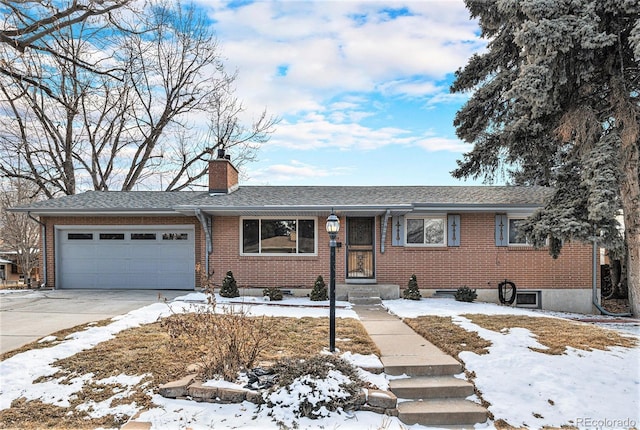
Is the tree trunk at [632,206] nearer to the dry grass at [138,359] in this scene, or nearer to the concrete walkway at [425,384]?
the concrete walkway at [425,384]

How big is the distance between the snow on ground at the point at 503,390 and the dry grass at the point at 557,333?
21cm

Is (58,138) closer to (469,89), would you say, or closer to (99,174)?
(99,174)

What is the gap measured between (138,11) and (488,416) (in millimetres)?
8202

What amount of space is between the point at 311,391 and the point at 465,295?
25.0 feet

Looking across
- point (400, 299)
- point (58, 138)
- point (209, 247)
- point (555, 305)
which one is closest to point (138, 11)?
point (209, 247)

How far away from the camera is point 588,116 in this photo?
28.1 feet

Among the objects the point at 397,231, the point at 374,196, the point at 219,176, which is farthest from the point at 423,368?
the point at 219,176

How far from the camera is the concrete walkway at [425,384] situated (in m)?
4.00

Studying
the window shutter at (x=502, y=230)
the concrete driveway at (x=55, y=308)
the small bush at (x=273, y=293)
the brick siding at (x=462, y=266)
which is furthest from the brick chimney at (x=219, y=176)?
the window shutter at (x=502, y=230)

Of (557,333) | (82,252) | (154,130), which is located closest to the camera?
(557,333)

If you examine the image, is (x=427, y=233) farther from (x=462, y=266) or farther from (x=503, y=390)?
(x=503, y=390)

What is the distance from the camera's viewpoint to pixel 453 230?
427 inches

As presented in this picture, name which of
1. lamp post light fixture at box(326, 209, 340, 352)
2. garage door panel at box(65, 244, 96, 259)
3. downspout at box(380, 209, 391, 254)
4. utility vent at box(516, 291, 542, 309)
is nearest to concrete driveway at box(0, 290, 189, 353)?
garage door panel at box(65, 244, 96, 259)

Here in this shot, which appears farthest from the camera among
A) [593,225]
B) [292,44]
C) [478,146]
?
[478,146]
